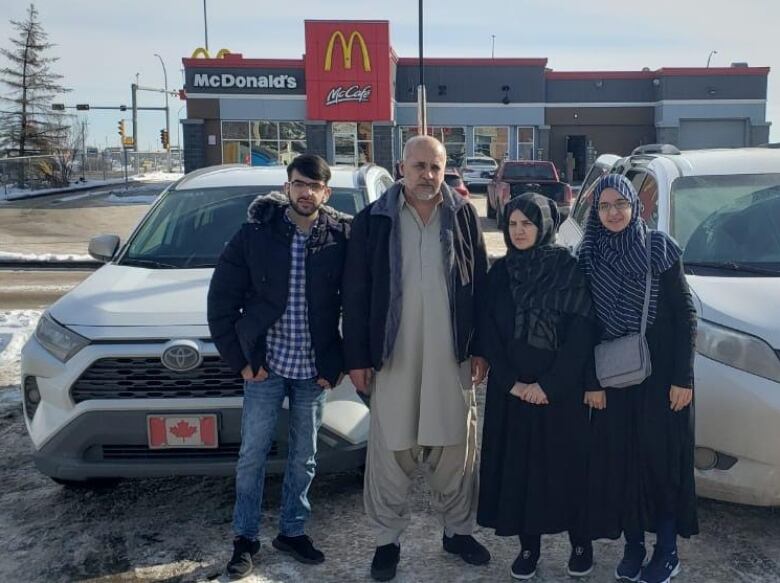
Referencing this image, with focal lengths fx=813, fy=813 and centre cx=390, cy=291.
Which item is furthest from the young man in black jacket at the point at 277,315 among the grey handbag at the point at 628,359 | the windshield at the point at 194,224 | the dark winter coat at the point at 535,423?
the windshield at the point at 194,224

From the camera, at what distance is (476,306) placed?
3377 mm

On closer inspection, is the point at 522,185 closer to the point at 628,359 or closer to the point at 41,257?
the point at 41,257

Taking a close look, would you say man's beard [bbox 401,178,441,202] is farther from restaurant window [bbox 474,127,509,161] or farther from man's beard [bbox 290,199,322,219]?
restaurant window [bbox 474,127,509,161]

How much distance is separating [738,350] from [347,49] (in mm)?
30110

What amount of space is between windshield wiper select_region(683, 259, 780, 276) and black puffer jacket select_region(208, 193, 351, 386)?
1978mm

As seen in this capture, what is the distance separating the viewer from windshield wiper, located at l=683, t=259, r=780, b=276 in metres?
4.11

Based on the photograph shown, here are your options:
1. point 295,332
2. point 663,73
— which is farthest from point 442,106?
point 295,332

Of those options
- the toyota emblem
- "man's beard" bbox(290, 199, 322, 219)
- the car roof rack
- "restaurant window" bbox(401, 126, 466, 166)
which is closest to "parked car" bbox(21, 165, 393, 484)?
the toyota emblem

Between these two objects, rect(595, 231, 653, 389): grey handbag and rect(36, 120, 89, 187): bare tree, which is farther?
rect(36, 120, 89, 187): bare tree

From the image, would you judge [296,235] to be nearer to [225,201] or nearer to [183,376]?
[183,376]

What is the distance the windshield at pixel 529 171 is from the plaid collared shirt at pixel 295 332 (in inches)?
677

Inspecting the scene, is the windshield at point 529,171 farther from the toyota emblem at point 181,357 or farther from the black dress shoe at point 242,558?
the black dress shoe at point 242,558

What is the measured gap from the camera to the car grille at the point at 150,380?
3699mm

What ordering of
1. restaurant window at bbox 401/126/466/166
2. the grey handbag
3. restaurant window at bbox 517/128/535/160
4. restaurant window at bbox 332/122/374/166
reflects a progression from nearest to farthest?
1. the grey handbag
2. restaurant window at bbox 332/122/374/166
3. restaurant window at bbox 401/126/466/166
4. restaurant window at bbox 517/128/535/160
